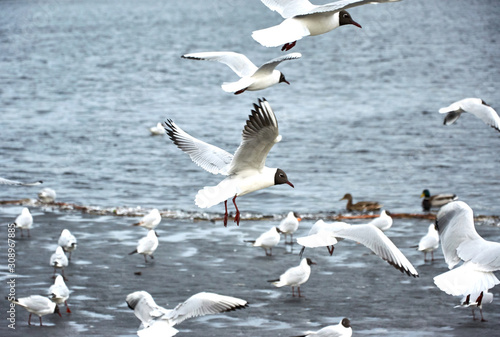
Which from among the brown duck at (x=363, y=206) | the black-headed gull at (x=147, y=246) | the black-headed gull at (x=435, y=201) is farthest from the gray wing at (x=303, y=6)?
the black-headed gull at (x=435, y=201)

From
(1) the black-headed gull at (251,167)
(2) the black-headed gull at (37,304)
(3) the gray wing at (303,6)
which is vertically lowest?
(2) the black-headed gull at (37,304)

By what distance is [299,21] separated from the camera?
8016 millimetres

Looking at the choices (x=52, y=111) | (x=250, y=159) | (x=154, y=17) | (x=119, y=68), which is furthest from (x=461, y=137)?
(x=154, y=17)

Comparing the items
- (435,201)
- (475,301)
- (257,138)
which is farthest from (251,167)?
(435,201)

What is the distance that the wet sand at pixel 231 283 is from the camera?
403 inches

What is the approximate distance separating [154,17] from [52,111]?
65116 mm

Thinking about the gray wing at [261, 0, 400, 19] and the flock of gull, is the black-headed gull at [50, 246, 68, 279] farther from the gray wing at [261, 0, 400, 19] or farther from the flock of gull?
the gray wing at [261, 0, 400, 19]

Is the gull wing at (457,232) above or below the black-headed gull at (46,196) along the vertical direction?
below

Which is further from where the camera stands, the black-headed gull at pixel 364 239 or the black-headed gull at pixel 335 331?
the black-headed gull at pixel 335 331

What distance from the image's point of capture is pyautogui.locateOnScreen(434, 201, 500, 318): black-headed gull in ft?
26.7

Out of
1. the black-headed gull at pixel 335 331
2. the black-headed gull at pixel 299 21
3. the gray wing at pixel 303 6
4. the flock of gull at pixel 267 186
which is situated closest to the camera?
the gray wing at pixel 303 6

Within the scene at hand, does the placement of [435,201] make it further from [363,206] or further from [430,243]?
[430,243]

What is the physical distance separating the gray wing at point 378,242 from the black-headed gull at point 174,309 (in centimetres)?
129

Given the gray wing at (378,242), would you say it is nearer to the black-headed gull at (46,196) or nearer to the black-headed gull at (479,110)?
the black-headed gull at (479,110)
